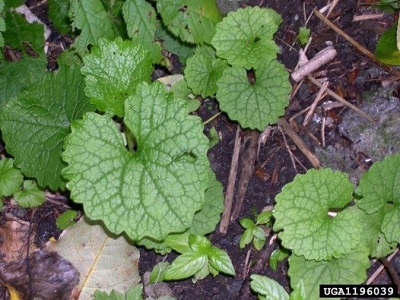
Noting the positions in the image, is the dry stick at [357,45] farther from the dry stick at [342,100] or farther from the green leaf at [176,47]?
the green leaf at [176,47]

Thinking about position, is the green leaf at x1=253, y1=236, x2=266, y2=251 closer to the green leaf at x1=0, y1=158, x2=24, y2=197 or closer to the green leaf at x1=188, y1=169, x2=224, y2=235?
the green leaf at x1=188, y1=169, x2=224, y2=235

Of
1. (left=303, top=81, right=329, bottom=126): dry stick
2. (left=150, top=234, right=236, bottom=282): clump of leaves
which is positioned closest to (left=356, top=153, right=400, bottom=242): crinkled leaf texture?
(left=303, top=81, right=329, bottom=126): dry stick

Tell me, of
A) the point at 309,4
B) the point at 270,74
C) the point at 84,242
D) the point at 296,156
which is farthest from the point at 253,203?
the point at 309,4

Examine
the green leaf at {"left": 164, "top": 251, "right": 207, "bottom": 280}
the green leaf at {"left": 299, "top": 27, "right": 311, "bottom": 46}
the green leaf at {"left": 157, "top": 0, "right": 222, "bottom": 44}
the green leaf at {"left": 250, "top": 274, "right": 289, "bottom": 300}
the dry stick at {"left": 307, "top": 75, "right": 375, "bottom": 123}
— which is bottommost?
the green leaf at {"left": 250, "top": 274, "right": 289, "bottom": 300}

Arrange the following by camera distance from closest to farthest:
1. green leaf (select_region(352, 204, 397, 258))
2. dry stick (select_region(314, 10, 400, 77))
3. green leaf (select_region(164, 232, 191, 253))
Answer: green leaf (select_region(352, 204, 397, 258))
green leaf (select_region(164, 232, 191, 253))
dry stick (select_region(314, 10, 400, 77))

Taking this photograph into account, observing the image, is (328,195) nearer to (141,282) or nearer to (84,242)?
(141,282)

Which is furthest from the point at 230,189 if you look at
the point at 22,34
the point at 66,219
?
the point at 22,34

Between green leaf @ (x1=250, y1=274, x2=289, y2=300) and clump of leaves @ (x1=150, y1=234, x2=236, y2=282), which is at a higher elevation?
clump of leaves @ (x1=150, y1=234, x2=236, y2=282)

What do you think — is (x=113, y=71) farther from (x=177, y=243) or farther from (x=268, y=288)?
(x=268, y=288)
